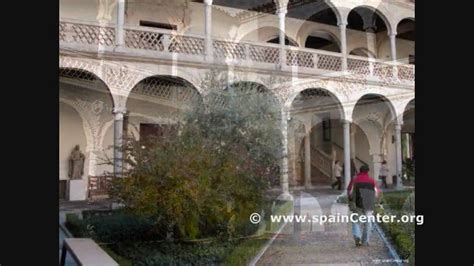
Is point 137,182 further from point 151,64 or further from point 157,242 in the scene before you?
point 151,64

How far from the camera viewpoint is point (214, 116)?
699 centimetres

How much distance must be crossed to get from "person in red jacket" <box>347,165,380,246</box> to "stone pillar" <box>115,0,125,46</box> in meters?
3.76

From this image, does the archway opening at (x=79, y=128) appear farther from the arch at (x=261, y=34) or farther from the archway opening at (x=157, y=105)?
the arch at (x=261, y=34)

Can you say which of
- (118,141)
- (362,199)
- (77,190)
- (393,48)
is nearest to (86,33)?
(118,141)

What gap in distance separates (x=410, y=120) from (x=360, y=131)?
75 centimetres

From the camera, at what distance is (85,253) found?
5.73 metres

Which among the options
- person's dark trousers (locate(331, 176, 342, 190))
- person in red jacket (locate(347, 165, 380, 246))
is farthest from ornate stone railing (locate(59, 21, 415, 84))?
person's dark trousers (locate(331, 176, 342, 190))

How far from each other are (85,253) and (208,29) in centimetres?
363

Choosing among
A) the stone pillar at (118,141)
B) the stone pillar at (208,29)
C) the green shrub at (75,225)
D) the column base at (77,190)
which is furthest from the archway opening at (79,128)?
the stone pillar at (208,29)

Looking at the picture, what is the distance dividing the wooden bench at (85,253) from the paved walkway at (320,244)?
2.24 m

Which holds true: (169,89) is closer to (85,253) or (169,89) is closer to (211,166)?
(211,166)

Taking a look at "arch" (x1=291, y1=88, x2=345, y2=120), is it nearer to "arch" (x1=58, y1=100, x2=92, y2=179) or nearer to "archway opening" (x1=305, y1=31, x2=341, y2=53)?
"archway opening" (x1=305, y1=31, x2=341, y2=53)

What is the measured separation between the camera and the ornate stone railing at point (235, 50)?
6.87m

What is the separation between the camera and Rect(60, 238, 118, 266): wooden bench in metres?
5.39
